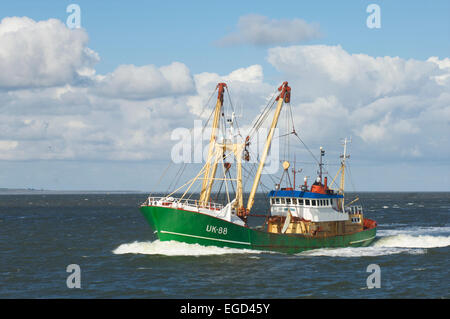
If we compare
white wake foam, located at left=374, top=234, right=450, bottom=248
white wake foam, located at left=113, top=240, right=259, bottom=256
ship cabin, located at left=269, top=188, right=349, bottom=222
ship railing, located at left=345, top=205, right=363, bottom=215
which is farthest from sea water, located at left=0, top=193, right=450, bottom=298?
ship railing, located at left=345, top=205, right=363, bottom=215

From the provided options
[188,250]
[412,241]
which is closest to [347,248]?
[412,241]

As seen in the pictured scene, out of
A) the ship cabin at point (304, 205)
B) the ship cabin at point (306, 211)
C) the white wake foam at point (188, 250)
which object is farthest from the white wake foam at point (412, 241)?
the white wake foam at point (188, 250)

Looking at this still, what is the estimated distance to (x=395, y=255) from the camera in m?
50.9

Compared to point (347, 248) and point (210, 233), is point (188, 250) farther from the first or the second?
point (347, 248)

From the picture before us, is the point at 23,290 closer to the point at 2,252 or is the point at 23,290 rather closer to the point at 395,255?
the point at 2,252

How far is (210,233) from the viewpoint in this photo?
155 ft

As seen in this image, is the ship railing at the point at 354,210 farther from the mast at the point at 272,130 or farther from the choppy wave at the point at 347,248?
the mast at the point at 272,130

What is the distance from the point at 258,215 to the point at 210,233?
7672 mm

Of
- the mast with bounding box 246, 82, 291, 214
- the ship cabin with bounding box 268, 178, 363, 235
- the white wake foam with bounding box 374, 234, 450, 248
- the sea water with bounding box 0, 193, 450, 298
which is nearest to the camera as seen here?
the sea water with bounding box 0, 193, 450, 298

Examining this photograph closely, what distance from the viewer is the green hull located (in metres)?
46.4

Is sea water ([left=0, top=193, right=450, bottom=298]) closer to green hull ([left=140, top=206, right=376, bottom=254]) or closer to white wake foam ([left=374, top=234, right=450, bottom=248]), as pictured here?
white wake foam ([left=374, top=234, right=450, bottom=248])
